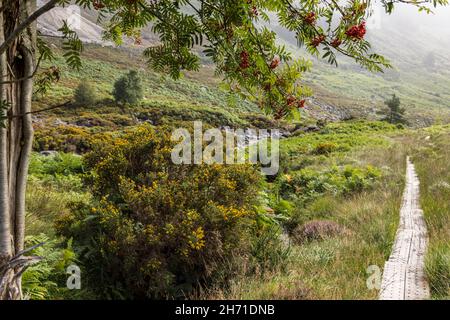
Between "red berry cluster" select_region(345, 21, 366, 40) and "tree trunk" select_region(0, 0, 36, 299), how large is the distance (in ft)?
6.73

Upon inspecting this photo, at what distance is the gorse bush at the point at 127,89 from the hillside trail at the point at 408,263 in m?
28.5

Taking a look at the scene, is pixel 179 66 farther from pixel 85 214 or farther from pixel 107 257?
pixel 85 214

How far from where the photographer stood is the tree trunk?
2460 millimetres

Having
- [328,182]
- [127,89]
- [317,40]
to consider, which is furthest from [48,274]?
[127,89]

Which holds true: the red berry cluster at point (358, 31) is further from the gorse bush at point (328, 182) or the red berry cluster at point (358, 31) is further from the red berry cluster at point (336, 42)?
the gorse bush at point (328, 182)

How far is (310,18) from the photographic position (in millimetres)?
2252

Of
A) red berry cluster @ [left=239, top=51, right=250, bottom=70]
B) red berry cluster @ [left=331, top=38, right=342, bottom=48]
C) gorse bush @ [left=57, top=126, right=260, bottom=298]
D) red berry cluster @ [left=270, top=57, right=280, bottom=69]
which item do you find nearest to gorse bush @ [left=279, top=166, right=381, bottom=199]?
gorse bush @ [left=57, top=126, right=260, bottom=298]

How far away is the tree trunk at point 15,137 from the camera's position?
246 centimetres

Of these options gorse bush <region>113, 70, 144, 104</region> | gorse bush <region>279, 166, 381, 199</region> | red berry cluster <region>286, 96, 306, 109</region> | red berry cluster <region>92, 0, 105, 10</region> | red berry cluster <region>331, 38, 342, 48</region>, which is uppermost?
gorse bush <region>113, 70, 144, 104</region>

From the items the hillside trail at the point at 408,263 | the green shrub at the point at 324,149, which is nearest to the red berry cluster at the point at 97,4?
the hillside trail at the point at 408,263

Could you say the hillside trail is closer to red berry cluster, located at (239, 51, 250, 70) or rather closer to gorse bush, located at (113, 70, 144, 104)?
red berry cluster, located at (239, 51, 250, 70)

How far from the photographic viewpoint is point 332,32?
2152 mm

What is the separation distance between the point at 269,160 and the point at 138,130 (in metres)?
10.6

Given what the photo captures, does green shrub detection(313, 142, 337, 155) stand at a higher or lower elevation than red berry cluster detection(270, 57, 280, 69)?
higher
